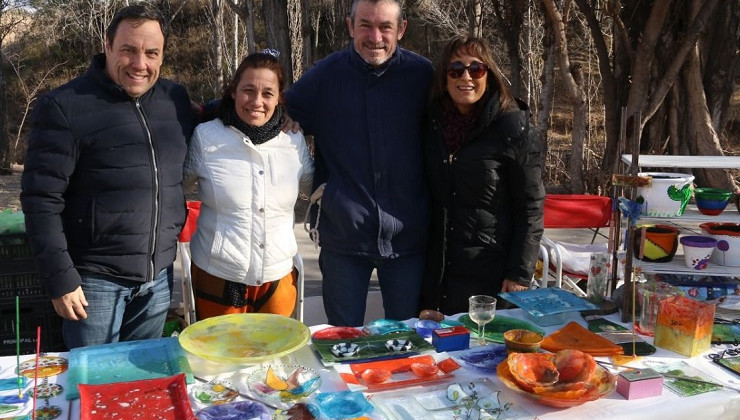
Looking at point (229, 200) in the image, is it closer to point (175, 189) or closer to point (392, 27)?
point (175, 189)

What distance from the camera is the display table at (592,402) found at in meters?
1.66

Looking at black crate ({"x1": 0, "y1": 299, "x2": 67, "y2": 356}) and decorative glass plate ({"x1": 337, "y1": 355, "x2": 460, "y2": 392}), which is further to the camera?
black crate ({"x1": 0, "y1": 299, "x2": 67, "y2": 356})

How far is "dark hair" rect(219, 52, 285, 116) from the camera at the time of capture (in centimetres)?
241

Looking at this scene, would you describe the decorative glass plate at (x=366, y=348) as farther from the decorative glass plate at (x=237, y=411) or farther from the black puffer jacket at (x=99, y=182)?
the black puffer jacket at (x=99, y=182)

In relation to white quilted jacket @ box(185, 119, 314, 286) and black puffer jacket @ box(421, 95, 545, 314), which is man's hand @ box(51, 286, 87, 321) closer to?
white quilted jacket @ box(185, 119, 314, 286)

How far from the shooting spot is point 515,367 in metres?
1.80

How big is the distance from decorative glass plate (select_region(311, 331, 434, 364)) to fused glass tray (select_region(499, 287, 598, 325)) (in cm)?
46

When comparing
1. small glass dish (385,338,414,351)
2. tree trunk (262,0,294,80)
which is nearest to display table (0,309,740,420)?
small glass dish (385,338,414,351)

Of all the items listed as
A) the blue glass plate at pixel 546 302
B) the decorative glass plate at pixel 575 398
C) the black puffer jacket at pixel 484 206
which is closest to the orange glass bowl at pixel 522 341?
the decorative glass plate at pixel 575 398

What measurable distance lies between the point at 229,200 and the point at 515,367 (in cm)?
118

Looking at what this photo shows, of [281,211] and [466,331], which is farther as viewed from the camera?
[281,211]

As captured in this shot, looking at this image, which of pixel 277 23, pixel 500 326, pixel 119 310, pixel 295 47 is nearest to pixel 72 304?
pixel 119 310

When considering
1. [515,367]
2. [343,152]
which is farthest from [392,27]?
[515,367]

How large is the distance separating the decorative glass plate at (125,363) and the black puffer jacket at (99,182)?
0.30m
